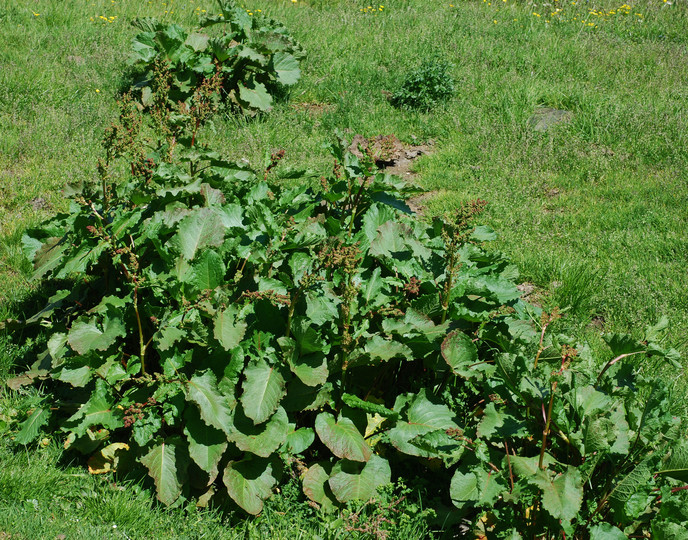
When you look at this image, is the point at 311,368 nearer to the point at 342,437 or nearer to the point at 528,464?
the point at 342,437

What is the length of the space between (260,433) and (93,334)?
0.97 metres

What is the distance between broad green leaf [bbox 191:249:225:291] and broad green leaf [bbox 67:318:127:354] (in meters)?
0.43

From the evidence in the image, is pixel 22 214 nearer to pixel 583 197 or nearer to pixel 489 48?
pixel 583 197

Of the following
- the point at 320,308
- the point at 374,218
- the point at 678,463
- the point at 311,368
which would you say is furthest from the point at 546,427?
the point at 374,218

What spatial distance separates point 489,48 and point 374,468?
6.97m

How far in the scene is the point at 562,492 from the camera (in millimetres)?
2631

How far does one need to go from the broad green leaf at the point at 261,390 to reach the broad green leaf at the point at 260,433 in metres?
0.14

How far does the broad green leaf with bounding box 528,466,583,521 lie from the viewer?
254 cm

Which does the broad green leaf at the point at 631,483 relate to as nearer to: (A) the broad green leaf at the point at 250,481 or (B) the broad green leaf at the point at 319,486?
(B) the broad green leaf at the point at 319,486

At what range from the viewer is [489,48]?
8.79m

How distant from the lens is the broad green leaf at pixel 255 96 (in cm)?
696

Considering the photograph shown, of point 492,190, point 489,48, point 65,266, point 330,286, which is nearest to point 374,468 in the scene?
point 330,286

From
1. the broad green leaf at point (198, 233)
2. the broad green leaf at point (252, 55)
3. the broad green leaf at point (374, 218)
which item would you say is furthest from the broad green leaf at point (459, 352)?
the broad green leaf at point (252, 55)

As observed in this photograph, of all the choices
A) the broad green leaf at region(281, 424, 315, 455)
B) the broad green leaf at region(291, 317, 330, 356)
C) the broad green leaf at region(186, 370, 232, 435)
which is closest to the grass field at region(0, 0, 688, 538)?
the broad green leaf at region(281, 424, 315, 455)
